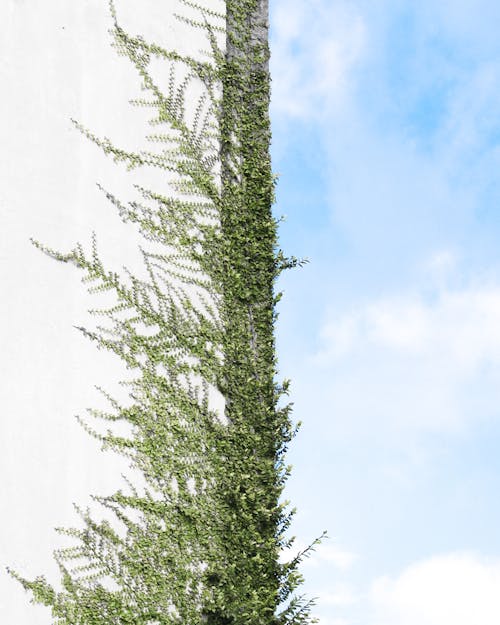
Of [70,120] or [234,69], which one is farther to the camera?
[234,69]

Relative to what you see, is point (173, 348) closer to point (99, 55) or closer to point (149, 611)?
point (149, 611)

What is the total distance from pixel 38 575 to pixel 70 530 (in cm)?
29

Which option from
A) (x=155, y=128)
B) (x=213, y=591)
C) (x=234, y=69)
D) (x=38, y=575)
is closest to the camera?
(x=38, y=575)

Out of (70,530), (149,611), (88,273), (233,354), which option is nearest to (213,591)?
(149,611)

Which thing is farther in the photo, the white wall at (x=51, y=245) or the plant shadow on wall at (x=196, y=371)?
the plant shadow on wall at (x=196, y=371)

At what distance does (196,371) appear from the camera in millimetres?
5445

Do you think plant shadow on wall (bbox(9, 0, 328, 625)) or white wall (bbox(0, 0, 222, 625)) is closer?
white wall (bbox(0, 0, 222, 625))

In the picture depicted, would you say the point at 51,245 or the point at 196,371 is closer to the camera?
the point at 51,245

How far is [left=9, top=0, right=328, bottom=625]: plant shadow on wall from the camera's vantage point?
500cm

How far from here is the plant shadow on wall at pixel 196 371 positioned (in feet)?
16.4

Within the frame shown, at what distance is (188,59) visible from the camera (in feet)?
19.9

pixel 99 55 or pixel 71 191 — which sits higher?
pixel 99 55

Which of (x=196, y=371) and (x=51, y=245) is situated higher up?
(x=51, y=245)

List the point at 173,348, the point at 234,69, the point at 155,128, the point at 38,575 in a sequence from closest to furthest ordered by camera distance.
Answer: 1. the point at 38,575
2. the point at 173,348
3. the point at 155,128
4. the point at 234,69
